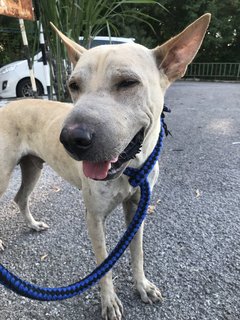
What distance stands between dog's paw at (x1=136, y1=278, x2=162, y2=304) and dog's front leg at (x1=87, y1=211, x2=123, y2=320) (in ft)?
0.61

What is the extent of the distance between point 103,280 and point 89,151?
3.66 ft

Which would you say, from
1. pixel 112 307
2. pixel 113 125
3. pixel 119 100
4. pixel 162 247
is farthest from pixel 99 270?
pixel 162 247

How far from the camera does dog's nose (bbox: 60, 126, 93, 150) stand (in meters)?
1.38

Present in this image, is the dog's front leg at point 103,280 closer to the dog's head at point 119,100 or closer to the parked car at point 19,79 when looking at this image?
the dog's head at point 119,100

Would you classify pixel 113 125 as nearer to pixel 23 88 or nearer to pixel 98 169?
pixel 98 169

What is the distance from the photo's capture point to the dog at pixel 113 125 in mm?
1445

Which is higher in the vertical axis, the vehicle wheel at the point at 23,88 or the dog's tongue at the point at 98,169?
the dog's tongue at the point at 98,169

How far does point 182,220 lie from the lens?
3.21m

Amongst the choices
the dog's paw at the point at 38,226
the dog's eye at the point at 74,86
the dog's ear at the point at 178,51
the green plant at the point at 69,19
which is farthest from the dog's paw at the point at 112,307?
the green plant at the point at 69,19

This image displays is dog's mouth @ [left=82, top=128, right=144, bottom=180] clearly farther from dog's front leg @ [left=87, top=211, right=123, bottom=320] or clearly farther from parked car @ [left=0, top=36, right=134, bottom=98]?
parked car @ [left=0, top=36, right=134, bottom=98]

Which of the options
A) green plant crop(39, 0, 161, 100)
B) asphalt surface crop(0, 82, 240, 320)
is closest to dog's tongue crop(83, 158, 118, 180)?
asphalt surface crop(0, 82, 240, 320)

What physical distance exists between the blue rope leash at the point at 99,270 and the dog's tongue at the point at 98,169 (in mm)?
318

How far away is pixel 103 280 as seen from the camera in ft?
6.93

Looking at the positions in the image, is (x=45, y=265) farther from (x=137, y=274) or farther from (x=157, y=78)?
(x=157, y=78)
